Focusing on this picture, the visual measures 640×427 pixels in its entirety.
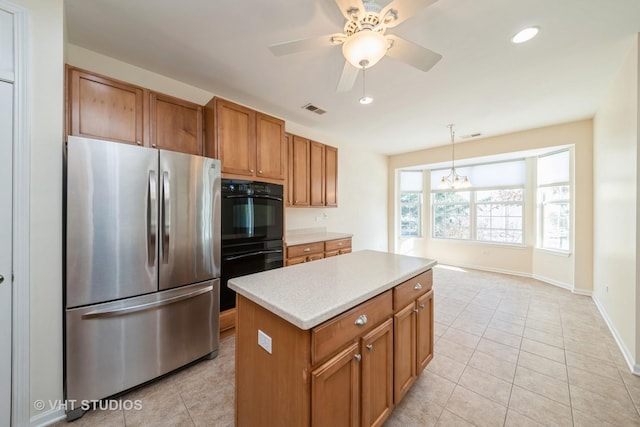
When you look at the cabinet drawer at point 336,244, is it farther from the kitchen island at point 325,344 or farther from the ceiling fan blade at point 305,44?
the ceiling fan blade at point 305,44

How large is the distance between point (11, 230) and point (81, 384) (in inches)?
42.0

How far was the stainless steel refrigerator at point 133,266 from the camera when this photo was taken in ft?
4.99

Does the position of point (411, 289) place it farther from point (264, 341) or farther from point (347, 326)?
point (264, 341)

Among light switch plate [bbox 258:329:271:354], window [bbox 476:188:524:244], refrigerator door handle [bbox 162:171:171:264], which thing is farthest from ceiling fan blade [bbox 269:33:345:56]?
window [bbox 476:188:524:244]

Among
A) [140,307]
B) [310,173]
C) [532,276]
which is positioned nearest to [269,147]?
[310,173]

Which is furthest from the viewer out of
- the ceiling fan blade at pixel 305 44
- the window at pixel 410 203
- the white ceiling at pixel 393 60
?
the window at pixel 410 203

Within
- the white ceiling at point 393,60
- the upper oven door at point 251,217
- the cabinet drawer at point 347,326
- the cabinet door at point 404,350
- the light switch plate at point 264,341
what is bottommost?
the cabinet door at point 404,350

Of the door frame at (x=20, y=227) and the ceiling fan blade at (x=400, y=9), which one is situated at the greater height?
the ceiling fan blade at (x=400, y=9)

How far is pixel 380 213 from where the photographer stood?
5953mm

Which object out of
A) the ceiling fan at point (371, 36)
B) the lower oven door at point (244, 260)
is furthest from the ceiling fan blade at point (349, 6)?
the lower oven door at point (244, 260)

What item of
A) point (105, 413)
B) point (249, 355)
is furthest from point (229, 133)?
point (105, 413)

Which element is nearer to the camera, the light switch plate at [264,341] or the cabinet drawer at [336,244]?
the light switch plate at [264,341]

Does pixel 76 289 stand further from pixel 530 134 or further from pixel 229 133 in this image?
pixel 530 134

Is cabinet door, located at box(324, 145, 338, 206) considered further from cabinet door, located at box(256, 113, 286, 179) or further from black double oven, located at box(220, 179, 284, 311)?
black double oven, located at box(220, 179, 284, 311)
